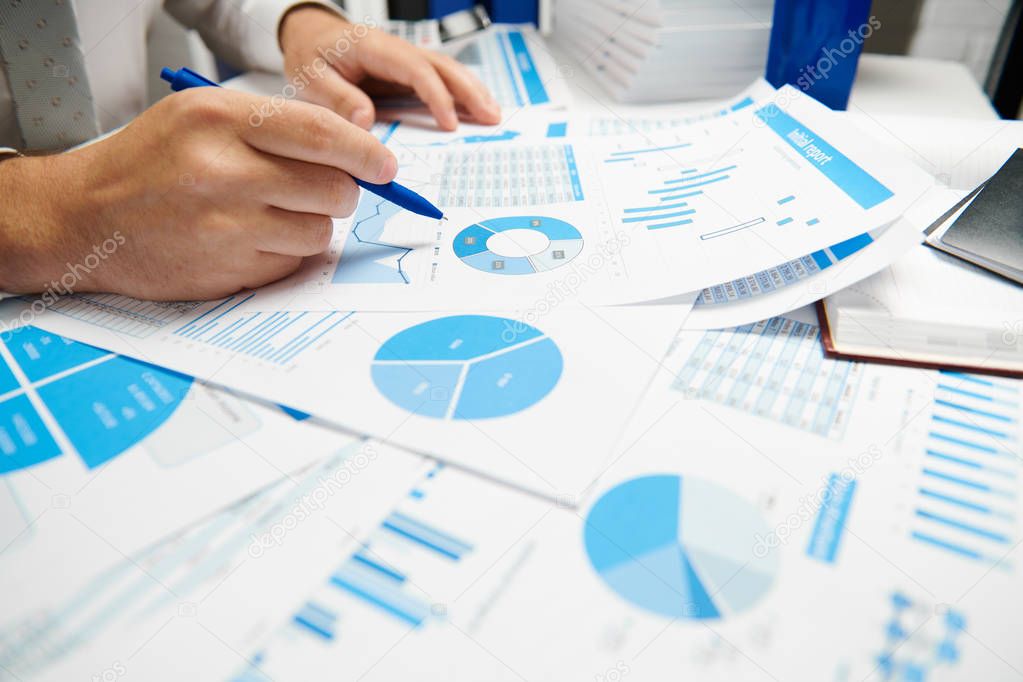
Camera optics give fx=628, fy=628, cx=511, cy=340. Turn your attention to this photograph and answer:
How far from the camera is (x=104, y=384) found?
1.23 ft

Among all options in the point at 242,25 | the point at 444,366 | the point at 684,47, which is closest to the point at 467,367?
the point at 444,366

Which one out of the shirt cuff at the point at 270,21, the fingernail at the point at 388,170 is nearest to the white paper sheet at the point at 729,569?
the fingernail at the point at 388,170

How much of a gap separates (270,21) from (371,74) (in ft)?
Result: 0.69

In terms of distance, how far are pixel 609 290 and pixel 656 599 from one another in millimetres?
226

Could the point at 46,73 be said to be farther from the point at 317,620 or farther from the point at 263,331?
the point at 317,620

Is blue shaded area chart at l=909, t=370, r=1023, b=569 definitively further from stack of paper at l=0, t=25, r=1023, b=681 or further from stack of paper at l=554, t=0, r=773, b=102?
stack of paper at l=554, t=0, r=773, b=102

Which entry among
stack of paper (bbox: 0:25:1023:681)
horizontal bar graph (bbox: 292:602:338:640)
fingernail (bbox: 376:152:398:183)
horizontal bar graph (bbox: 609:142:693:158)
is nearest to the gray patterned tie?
stack of paper (bbox: 0:25:1023:681)

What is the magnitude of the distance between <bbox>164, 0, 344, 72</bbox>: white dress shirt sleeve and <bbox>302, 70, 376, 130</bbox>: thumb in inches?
6.8

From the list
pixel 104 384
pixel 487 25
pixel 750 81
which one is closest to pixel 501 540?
pixel 104 384

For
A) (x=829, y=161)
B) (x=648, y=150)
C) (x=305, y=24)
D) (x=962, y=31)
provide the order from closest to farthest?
(x=829, y=161), (x=648, y=150), (x=305, y=24), (x=962, y=31)

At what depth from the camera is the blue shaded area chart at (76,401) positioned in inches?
13.2

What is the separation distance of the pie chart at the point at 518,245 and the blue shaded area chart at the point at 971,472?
0.83 feet

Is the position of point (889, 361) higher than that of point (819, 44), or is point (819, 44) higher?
point (819, 44)

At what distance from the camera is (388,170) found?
1.47 feet
